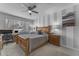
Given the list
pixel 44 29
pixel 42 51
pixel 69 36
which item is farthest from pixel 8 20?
pixel 69 36

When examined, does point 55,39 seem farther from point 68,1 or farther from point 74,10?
point 68,1

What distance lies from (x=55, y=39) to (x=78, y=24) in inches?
19.4

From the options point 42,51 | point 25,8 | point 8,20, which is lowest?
point 42,51

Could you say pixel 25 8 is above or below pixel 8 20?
above

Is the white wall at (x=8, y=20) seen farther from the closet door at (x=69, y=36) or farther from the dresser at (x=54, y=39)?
the closet door at (x=69, y=36)

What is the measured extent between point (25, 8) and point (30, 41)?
0.61 meters

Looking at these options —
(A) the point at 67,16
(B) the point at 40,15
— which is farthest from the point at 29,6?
(A) the point at 67,16

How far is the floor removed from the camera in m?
1.48

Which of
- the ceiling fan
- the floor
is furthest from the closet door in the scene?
the ceiling fan

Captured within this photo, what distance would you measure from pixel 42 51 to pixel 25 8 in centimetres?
85

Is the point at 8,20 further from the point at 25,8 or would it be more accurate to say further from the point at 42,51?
the point at 42,51

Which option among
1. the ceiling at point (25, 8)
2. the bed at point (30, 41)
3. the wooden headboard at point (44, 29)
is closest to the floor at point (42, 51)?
the bed at point (30, 41)

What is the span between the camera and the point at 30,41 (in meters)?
1.49

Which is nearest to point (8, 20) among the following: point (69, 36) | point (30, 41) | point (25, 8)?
point (25, 8)
